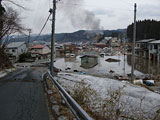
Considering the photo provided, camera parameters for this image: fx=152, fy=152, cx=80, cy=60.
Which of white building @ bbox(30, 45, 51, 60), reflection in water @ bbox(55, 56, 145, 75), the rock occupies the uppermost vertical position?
white building @ bbox(30, 45, 51, 60)

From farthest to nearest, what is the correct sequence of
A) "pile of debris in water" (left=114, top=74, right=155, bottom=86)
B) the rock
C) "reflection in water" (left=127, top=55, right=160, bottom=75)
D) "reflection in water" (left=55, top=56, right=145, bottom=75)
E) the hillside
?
the hillside < "reflection in water" (left=55, top=56, right=145, bottom=75) < "reflection in water" (left=127, top=55, right=160, bottom=75) < "pile of debris in water" (left=114, top=74, right=155, bottom=86) < the rock

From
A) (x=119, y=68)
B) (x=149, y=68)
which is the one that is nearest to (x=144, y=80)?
(x=149, y=68)

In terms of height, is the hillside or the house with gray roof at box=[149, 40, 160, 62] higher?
the hillside

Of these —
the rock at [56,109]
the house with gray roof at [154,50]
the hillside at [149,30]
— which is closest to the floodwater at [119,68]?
the house with gray roof at [154,50]

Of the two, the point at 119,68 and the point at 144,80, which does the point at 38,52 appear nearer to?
the point at 119,68

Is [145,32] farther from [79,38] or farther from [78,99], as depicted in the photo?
[79,38]

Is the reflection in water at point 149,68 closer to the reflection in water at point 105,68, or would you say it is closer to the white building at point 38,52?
the reflection in water at point 105,68

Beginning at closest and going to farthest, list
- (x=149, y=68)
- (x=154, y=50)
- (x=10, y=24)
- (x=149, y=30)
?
1. (x=10, y=24)
2. (x=149, y=68)
3. (x=154, y=50)
4. (x=149, y=30)

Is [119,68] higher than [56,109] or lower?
lower

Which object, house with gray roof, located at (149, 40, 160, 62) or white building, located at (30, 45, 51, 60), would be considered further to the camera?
white building, located at (30, 45, 51, 60)

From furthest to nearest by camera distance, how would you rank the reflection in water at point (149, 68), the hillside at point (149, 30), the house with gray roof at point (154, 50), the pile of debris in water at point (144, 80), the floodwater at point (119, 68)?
the hillside at point (149, 30), the house with gray roof at point (154, 50), the floodwater at point (119, 68), the reflection in water at point (149, 68), the pile of debris in water at point (144, 80)

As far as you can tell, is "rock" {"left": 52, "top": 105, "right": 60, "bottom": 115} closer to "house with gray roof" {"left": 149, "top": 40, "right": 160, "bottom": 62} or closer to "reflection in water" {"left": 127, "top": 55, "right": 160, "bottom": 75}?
"reflection in water" {"left": 127, "top": 55, "right": 160, "bottom": 75}

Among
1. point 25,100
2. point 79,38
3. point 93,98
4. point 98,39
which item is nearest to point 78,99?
point 93,98

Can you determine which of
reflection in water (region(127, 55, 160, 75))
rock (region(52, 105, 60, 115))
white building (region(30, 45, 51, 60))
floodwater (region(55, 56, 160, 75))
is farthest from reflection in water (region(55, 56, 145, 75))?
rock (region(52, 105, 60, 115))
